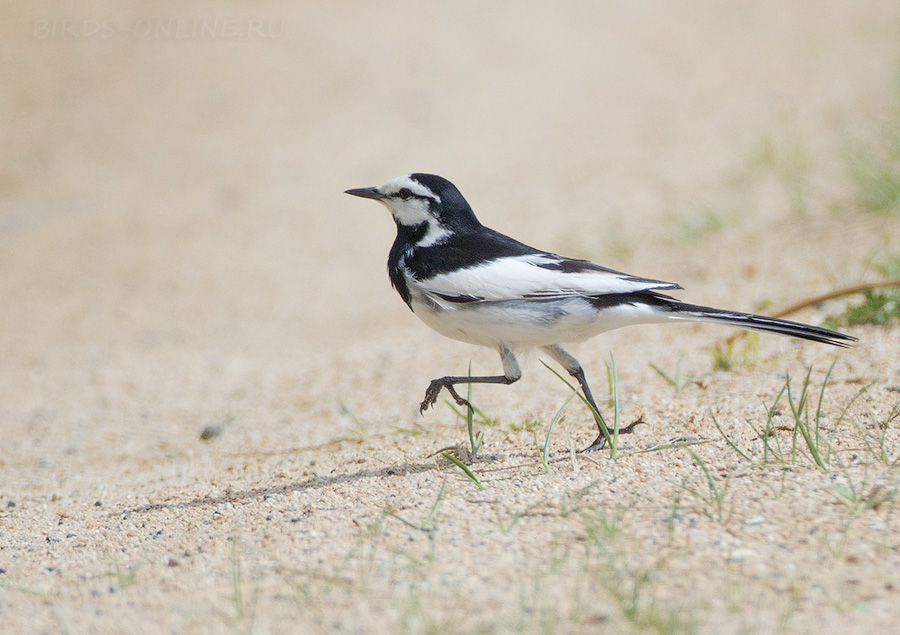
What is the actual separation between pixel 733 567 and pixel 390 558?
3.27 feet

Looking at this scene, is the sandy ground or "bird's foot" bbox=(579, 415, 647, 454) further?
"bird's foot" bbox=(579, 415, 647, 454)

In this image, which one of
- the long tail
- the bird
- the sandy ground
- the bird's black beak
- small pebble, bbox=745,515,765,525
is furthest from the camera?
the bird's black beak

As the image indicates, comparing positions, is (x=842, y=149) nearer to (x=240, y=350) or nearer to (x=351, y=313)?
(x=351, y=313)

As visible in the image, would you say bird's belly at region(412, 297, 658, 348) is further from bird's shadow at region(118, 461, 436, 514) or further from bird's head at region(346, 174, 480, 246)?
bird's shadow at region(118, 461, 436, 514)

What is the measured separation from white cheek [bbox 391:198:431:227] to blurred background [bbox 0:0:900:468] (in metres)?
1.31

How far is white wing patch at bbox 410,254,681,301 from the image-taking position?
12.0 ft

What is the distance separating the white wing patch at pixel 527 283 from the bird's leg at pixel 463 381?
0.34m

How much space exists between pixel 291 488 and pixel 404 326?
375cm

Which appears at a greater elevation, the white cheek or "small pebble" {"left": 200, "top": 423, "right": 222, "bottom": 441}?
the white cheek

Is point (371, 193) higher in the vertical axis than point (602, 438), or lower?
higher

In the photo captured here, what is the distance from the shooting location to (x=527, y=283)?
369 centimetres

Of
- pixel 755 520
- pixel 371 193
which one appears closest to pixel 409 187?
pixel 371 193

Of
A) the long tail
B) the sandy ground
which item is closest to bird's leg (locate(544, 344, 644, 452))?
the sandy ground

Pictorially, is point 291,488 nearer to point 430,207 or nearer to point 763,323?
point 430,207
